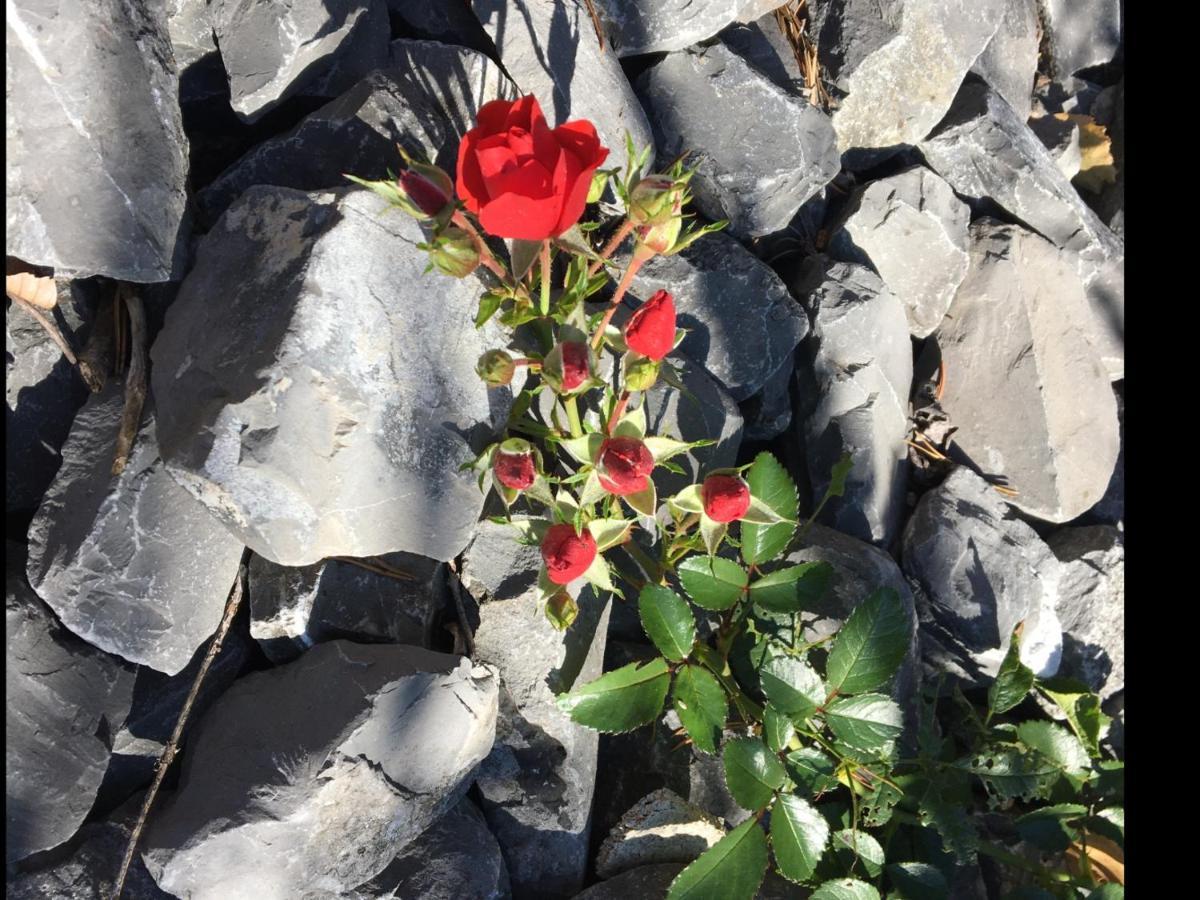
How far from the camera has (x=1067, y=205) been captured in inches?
102

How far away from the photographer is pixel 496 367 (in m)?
1.64

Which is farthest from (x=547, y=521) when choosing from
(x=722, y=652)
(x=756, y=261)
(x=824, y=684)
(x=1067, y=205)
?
(x=1067, y=205)

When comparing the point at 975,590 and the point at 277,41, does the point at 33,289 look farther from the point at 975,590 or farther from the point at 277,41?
the point at 975,590

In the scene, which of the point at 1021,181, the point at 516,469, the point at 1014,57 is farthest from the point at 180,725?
the point at 1014,57

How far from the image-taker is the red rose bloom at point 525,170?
4.52ft

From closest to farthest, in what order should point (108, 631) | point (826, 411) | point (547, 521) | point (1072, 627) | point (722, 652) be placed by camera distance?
point (108, 631) → point (547, 521) → point (722, 652) → point (826, 411) → point (1072, 627)

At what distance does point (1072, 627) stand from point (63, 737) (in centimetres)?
Result: 239

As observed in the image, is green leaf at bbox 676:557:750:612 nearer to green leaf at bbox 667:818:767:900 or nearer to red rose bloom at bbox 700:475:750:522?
red rose bloom at bbox 700:475:750:522

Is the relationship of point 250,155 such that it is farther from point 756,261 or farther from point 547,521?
point 756,261

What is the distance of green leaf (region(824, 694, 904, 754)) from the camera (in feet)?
6.17

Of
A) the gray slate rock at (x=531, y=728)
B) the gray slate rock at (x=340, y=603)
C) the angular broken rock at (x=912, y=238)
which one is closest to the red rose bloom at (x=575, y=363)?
the gray slate rock at (x=531, y=728)

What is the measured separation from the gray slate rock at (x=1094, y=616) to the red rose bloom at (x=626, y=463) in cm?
148

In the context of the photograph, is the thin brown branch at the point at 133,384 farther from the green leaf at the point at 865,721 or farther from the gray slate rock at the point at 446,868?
the green leaf at the point at 865,721

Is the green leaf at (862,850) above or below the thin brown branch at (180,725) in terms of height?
below
